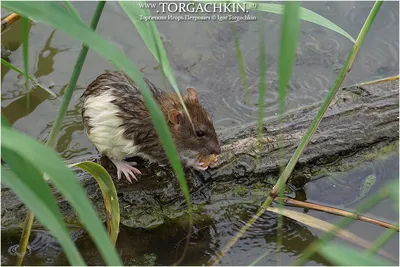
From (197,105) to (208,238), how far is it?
2.60ft

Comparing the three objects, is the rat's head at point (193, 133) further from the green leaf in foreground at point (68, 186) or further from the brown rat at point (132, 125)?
the green leaf in foreground at point (68, 186)

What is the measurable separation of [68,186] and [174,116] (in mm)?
2228

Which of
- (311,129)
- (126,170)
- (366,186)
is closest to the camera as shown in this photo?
(311,129)

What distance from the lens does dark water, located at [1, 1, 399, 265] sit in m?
3.73

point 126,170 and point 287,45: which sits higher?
point 287,45

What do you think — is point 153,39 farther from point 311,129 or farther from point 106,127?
point 106,127

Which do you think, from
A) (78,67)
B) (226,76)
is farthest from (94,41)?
(226,76)

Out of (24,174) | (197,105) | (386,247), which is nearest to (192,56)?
(197,105)

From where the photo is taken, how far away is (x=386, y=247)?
12.1 ft

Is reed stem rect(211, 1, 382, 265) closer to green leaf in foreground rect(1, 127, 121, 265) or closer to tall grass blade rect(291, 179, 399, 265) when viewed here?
tall grass blade rect(291, 179, 399, 265)

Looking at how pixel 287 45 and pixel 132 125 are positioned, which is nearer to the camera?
pixel 287 45

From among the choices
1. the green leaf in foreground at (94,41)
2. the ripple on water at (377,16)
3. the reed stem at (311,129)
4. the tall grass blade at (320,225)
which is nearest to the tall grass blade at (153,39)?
the green leaf in foreground at (94,41)

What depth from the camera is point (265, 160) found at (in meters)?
3.72

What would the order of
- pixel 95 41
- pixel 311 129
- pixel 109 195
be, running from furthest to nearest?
pixel 109 195 → pixel 311 129 → pixel 95 41
